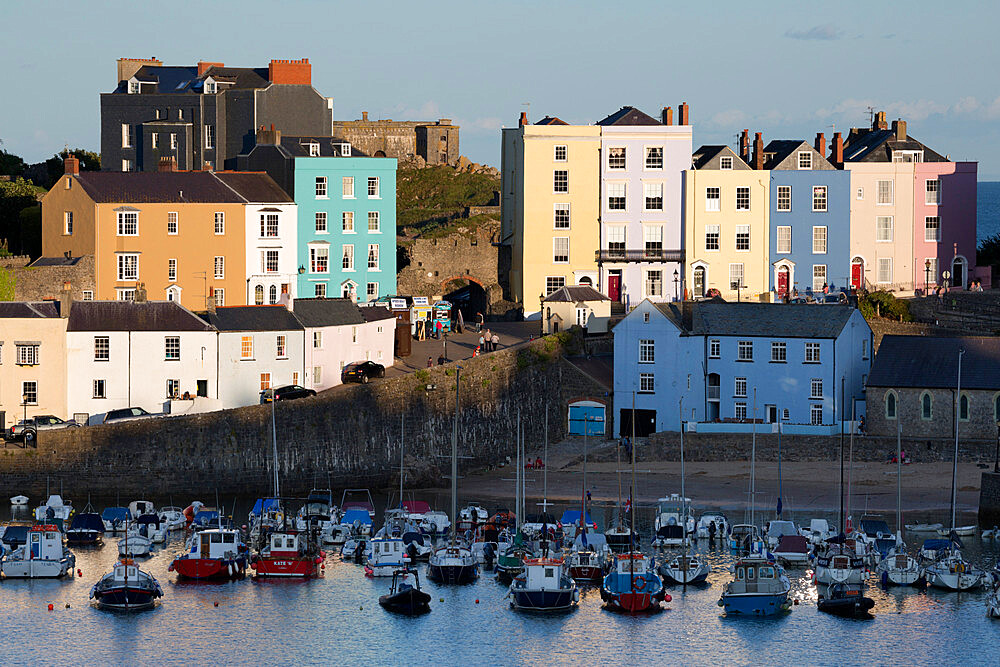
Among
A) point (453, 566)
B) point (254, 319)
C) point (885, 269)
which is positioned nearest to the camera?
point (453, 566)

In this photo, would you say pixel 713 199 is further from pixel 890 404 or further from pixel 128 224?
pixel 128 224

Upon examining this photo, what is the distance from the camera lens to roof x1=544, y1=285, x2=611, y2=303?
3406 inches

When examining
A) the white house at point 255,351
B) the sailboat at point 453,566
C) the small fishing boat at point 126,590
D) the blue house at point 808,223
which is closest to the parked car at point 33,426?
the white house at point 255,351

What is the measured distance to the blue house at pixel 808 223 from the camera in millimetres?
91625

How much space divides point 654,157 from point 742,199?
428 centimetres

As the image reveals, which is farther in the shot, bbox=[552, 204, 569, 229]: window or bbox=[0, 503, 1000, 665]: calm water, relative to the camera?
bbox=[552, 204, 569, 229]: window

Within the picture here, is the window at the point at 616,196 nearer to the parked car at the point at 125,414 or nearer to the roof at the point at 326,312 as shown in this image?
the roof at the point at 326,312

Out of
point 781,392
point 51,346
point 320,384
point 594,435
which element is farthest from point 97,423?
point 781,392

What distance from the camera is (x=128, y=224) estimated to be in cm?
8494

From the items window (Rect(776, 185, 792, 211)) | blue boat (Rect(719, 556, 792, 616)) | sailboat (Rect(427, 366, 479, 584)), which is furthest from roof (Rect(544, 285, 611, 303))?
blue boat (Rect(719, 556, 792, 616))

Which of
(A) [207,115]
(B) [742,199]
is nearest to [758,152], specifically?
(B) [742,199]

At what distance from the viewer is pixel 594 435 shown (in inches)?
3152

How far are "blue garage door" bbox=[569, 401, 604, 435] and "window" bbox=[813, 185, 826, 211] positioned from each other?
688 inches

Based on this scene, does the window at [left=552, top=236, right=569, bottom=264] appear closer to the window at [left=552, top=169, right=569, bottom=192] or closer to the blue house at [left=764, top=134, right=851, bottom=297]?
the window at [left=552, top=169, right=569, bottom=192]
